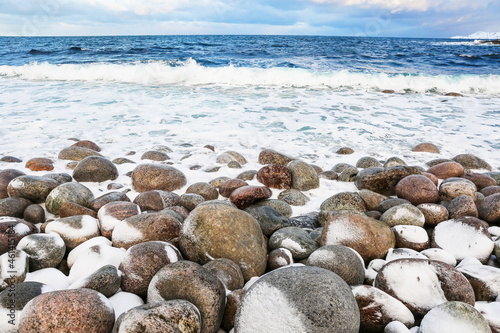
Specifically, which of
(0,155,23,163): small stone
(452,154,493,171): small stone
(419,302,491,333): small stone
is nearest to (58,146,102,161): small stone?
(0,155,23,163): small stone

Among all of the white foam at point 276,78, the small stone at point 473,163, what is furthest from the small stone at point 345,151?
the white foam at point 276,78

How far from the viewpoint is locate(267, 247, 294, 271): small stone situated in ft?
8.48

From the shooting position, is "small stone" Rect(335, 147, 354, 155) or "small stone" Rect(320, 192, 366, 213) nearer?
"small stone" Rect(320, 192, 366, 213)

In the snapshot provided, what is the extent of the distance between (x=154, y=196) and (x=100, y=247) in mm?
1096

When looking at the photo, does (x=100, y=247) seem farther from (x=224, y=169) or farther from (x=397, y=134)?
(x=397, y=134)

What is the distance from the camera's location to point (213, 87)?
39.8 feet

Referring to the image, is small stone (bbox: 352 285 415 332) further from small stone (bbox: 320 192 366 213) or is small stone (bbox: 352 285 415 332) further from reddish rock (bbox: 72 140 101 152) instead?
Result: reddish rock (bbox: 72 140 101 152)

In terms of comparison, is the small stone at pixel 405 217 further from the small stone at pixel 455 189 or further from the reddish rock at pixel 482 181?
the reddish rock at pixel 482 181

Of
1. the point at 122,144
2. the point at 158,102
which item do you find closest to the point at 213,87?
the point at 158,102

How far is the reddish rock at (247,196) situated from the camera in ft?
11.5

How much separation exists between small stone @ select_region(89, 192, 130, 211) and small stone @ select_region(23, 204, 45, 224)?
Answer: 43cm

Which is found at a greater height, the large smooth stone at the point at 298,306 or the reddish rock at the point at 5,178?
the large smooth stone at the point at 298,306

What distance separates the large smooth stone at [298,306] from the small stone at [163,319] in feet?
0.75

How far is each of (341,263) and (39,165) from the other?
164 inches
